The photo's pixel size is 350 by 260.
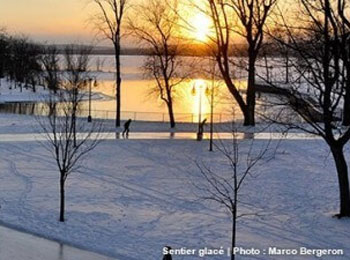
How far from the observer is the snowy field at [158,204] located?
1351cm

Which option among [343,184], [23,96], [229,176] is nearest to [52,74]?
[23,96]

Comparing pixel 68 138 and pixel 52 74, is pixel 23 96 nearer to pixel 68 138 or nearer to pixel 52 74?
pixel 52 74

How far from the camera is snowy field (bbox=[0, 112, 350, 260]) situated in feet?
44.3

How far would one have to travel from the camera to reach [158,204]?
56.2 feet

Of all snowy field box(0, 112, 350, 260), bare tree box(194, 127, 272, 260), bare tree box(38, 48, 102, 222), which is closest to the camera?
snowy field box(0, 112, 350, 260)

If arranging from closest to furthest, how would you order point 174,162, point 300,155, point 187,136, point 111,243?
1. point 111,243
2. point 174,162
3. point 300,155
4. point 187,136

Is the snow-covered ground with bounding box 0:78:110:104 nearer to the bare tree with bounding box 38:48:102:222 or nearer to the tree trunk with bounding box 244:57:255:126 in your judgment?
the bare tree with bounding box 38:48:102:222

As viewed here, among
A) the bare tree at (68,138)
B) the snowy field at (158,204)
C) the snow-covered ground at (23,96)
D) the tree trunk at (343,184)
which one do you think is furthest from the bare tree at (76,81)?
the tree trunk at (343,184)

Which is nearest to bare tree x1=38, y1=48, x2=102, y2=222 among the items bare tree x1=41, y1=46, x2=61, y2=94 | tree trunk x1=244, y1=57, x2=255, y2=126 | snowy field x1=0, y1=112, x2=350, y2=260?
snowy field x1=0, y1=112, x2=350, y2=260

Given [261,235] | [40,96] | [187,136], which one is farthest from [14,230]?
[40,96]

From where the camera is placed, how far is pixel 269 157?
2620cm

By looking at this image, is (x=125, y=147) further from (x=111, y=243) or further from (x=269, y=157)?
(x=111, y=243)

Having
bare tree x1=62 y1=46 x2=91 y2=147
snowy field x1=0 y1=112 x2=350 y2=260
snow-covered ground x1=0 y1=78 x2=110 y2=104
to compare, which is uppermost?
bare tree x1=62 y1=46 x2=91 y2=147

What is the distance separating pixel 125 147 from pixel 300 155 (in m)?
9.36
